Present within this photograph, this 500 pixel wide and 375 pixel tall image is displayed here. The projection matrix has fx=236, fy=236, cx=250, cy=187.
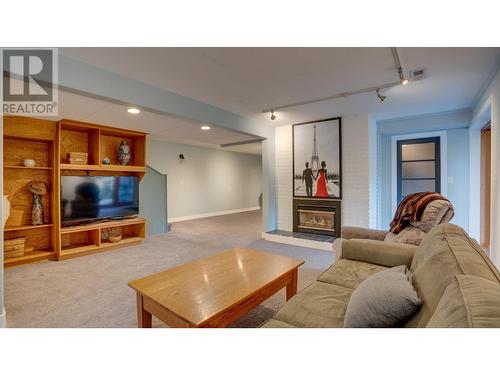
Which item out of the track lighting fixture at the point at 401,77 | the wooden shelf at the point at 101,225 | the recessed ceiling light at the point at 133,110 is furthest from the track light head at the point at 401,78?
the wooden shelf at the point at 101,225

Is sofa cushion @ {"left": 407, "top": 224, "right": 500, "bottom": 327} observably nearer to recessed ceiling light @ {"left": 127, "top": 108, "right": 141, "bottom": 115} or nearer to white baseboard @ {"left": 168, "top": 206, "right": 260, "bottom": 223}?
recessed ceiling light @ {"left": 127, "top": 108, "right": 141, "bottom": 115}

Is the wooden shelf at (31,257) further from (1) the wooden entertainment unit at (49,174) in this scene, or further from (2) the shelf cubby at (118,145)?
(2) the shelf cubby at (118,145)

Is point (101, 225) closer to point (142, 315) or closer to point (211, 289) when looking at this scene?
point (142, 315)

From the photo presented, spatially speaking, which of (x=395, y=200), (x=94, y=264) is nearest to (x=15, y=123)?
(x=94, y=264)

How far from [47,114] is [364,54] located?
12.7ft

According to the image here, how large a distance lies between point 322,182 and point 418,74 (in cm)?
218

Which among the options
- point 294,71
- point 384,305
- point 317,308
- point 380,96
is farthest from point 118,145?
point 384,305

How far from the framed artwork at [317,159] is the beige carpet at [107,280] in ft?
3.70

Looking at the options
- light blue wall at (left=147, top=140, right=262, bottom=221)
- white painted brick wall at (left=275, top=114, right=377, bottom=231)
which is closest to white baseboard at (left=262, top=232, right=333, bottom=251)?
white painted brick wall at (left=275, top=114, right=377, bottom=231)

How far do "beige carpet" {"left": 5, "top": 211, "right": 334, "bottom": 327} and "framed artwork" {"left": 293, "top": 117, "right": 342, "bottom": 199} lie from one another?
1127 millimetres

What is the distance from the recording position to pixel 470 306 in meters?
0.65

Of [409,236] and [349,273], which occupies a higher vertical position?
[409,236]

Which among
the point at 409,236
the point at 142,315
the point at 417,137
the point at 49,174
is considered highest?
the point at 417,137
